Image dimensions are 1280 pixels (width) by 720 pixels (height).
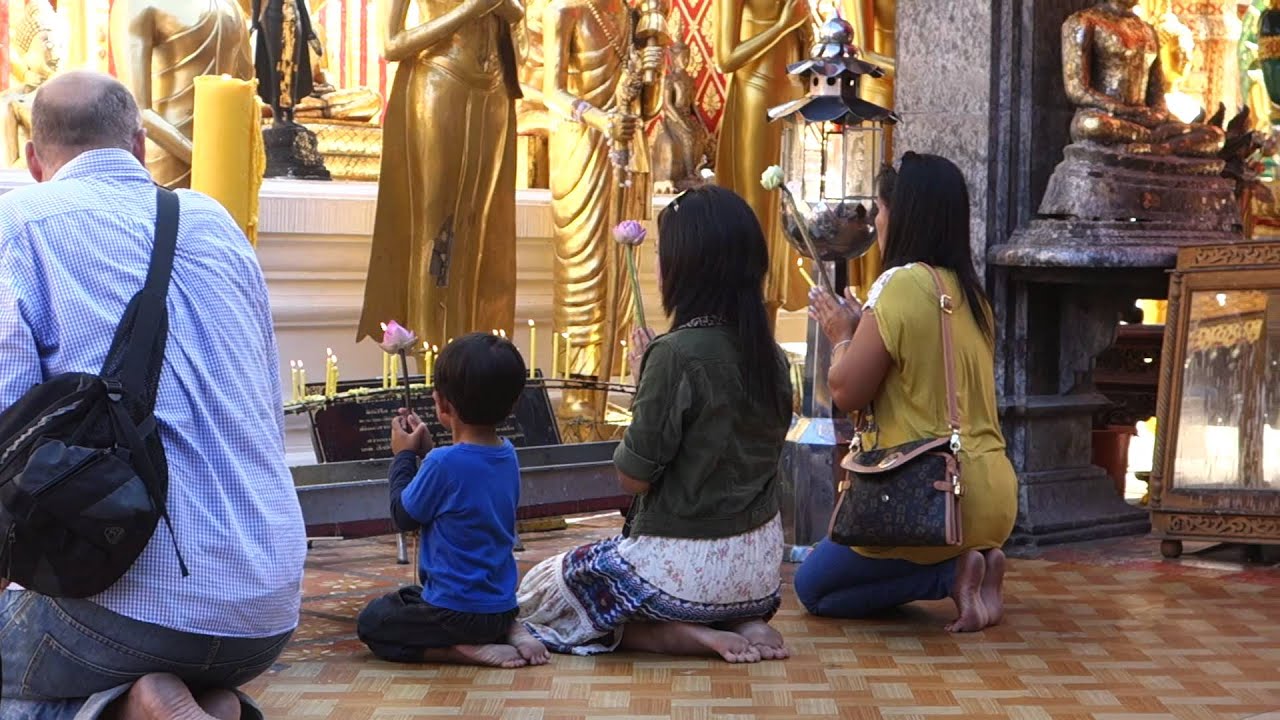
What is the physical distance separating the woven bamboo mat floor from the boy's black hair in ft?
1.99

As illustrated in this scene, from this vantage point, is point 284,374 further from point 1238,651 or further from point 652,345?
point 1238,651

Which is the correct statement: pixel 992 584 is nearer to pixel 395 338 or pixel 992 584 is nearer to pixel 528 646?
pixel 528 646

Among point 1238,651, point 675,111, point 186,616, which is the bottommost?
point 1238,651

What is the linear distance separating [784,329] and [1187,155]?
187 inches

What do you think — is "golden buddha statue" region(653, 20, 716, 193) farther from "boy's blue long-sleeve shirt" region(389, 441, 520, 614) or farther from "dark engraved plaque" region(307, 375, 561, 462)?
"boy's blue long-sleeve shirt" region(389, 441, 520, 614)

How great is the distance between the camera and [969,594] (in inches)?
197

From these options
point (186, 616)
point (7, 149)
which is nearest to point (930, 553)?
point (186, 616)

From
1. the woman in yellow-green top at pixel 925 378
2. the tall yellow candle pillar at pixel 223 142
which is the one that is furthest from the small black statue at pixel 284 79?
the tall yellow candle pillar at pixel 223 142

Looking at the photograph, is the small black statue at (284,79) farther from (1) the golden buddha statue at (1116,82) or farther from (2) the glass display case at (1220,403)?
(2) the glass display case at (1220,403)

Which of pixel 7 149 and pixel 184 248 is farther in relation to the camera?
pixel 7 149

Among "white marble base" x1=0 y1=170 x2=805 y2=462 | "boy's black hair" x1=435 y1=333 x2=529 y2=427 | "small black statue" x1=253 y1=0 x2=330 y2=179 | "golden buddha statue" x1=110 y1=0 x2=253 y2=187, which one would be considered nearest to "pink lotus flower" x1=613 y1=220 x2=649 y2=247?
"boy's black hair" x1=435 y1=333 x2=529 y2=427

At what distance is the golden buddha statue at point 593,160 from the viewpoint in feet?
28.1

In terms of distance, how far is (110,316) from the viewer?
2.89 metres

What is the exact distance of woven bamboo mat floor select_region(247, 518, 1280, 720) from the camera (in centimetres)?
414
